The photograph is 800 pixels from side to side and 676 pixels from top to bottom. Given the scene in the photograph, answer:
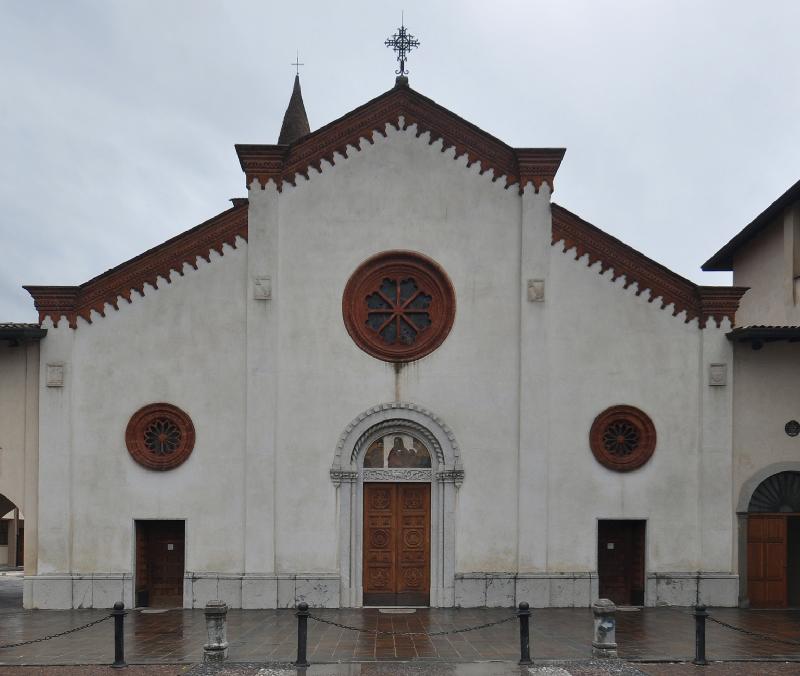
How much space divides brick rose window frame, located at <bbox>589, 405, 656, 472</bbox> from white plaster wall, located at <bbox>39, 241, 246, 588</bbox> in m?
8.03

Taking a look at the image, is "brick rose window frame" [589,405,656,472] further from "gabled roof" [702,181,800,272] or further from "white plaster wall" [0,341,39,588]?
"white plaster wall" [0,341,39,588]

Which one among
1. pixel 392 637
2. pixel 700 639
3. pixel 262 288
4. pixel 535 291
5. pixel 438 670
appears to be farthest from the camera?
pixel 535 291

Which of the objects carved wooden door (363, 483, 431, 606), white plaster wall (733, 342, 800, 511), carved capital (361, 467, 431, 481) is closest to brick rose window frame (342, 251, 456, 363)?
carved capital (361, 467, 431, 481)

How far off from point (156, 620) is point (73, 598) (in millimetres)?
2367

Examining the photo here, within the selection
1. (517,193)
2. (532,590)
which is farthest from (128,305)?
(532,590)

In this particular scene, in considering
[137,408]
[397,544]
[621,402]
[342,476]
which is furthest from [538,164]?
[137,408]

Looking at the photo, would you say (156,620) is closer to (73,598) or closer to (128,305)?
(73,598)

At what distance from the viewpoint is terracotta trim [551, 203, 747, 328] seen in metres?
17.1

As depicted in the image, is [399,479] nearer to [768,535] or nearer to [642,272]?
[642,272]

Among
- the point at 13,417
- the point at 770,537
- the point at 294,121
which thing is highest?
the point at 294,121

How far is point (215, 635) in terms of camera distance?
12.1 m

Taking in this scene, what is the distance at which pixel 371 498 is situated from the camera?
55.9ft

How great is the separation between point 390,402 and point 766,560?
920cm

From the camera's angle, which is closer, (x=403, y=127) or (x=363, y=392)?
(x=363, y=392)
